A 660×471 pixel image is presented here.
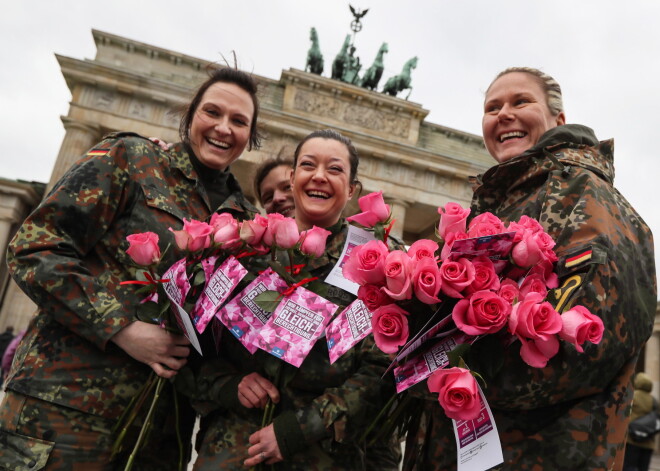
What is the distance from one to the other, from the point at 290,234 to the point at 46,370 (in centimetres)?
129

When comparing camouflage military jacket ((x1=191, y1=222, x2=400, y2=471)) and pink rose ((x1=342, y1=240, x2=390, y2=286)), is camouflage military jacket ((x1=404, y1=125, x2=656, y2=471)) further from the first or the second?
pink rose ((x1=342, y1=240, x2=390, y2=286))

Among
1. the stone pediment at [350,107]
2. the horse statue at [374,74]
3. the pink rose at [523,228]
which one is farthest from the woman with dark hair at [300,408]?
the horse statue at [374,74]

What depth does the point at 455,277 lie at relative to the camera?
1.37 metres

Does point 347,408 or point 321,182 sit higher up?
point 321,182

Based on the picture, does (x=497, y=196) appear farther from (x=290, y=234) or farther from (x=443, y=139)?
(x=443, y=139)

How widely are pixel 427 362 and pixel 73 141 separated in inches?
812

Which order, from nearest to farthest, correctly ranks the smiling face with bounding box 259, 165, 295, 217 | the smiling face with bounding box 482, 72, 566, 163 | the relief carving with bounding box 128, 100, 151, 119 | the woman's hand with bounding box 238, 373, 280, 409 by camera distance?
1. the woman's hand with bounding box 238, 373, 280, 409
2. the smiling face with bounding box 482, 72, 566, 163
3. the smiling face with bounding box 259, 165, 295, 217
4. the relief carving with bounding box 128, 100, 151, 119

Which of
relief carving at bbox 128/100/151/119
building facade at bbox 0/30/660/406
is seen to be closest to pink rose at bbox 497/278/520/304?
building facade at bbox 0/30/660/406

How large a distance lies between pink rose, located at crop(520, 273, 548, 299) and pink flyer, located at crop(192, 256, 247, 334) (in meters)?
1.05

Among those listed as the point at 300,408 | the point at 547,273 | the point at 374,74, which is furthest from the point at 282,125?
the point at 547,273

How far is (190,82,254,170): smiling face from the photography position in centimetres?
286

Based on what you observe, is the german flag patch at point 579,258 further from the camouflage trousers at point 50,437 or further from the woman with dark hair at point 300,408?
the camouflage trousers at point 50,437

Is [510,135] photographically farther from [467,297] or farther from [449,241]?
[467,297]

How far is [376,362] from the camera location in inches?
88.7
